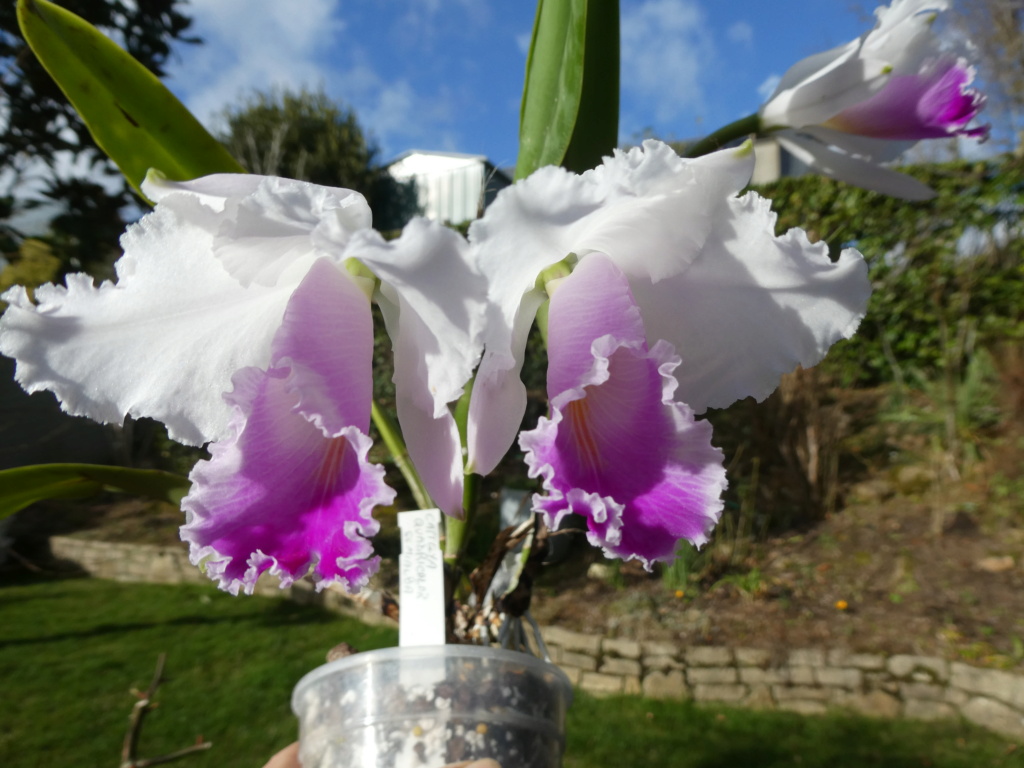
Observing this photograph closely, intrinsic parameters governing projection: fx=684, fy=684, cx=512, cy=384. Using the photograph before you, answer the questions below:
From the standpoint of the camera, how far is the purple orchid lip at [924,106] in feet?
3.20

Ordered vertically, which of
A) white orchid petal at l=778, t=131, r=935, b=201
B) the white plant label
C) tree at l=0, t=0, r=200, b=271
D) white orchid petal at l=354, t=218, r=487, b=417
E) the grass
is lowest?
the grass

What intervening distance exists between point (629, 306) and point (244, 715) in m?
3.02

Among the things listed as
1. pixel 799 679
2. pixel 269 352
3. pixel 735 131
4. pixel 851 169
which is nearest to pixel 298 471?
pixel 269 352

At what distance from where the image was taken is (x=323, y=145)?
820 centimetres

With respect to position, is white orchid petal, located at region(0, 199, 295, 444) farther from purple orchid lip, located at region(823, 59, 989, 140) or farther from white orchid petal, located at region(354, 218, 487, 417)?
purple orchid lip, located at region(823, 59, 989, 140)

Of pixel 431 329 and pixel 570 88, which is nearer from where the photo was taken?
pixel 431 329

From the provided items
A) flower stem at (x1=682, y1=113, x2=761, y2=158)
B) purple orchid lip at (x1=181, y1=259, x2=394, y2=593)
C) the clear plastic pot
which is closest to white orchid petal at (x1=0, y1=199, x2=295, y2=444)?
purple orchid lip at (x1=181, y1=259, x2=394, y2=593)

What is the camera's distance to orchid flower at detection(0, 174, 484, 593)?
550mm

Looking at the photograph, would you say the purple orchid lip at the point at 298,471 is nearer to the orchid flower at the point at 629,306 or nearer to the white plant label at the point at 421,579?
the orchid flower at the point at 629,306

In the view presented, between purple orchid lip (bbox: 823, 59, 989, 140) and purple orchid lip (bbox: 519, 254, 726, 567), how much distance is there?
63 centimetres

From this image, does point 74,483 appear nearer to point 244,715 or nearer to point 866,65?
point 866,65

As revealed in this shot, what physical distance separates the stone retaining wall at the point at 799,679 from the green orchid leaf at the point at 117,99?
9.96 ft

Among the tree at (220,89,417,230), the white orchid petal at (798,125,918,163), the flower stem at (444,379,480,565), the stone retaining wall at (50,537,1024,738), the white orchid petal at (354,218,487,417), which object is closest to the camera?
the white orchid petal at (354,218,487,417)

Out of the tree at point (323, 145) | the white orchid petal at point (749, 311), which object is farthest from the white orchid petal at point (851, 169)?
the tree at point (323, 145)
